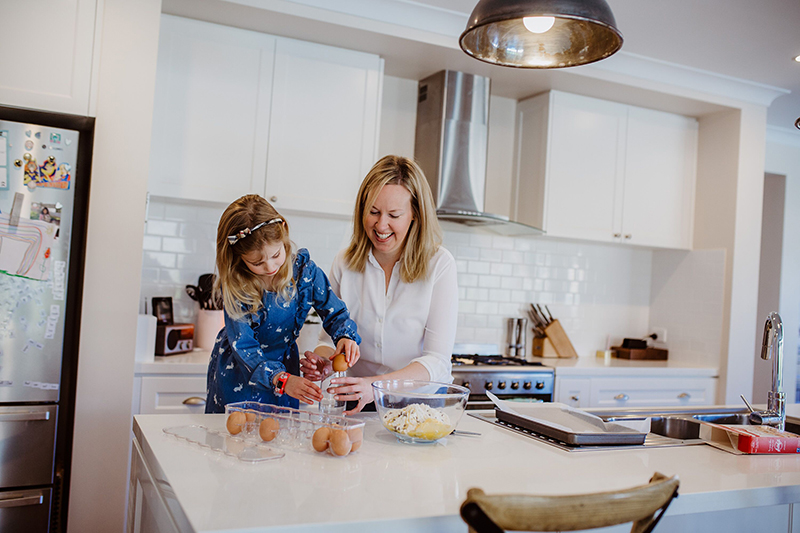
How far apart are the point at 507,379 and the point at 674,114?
2.24 m

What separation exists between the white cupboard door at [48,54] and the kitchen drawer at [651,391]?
2.97 meters

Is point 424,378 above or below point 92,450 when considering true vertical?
above

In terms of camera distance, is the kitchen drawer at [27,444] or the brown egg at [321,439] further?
the kitchen drawer at [27,444]

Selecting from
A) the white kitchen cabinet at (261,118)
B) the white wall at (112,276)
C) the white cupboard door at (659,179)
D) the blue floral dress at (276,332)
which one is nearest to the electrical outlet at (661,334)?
the white cupboard door at (659,179)

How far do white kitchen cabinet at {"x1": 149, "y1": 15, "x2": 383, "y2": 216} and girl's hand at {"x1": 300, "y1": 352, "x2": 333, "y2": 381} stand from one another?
5.32 feet

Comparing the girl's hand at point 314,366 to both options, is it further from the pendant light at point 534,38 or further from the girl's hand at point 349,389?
the pendant light at point 534,38

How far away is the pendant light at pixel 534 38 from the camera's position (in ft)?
4.74

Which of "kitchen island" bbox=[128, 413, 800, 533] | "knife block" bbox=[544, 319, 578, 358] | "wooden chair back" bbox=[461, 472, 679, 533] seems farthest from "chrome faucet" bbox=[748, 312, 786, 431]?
"knife block" bbox=[544, 319, 578, 358]

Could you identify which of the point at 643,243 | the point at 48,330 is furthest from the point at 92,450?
the point at 643,243

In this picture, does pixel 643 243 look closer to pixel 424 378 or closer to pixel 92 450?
pixel 424 378

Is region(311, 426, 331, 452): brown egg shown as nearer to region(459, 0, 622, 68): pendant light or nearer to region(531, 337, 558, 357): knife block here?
region(459, 0, 622, 68): pendant light

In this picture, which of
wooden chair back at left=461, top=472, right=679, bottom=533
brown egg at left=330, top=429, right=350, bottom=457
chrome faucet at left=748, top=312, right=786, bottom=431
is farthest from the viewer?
chrome faucet at left=748, top=312, right=786, bottom=431

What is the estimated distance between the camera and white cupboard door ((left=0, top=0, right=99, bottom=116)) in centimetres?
A: 248

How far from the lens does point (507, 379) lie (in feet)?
11.1
